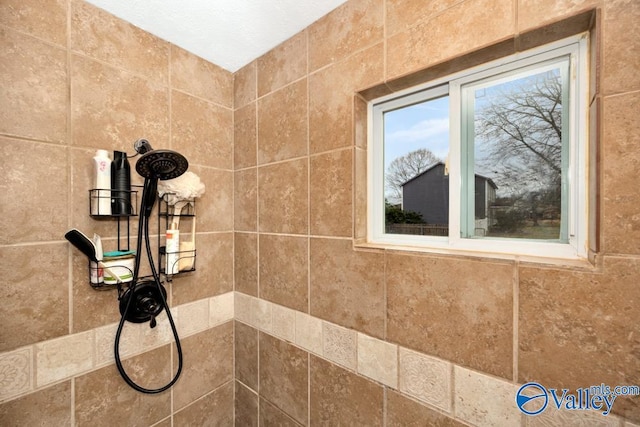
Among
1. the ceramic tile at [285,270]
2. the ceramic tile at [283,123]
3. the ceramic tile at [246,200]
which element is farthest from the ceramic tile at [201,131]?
the ceramic tile at [285,270]

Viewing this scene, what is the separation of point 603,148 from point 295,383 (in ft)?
4.30

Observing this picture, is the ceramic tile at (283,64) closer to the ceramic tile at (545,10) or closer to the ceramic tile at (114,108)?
the ceramic tile at (114,108)

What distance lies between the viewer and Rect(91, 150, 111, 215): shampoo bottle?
36.5 inches

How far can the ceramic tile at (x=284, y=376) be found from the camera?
1121 millimetres

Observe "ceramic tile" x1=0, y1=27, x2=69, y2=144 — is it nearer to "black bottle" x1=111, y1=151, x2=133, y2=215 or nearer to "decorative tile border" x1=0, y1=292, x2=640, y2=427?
"black bottle" x1=111, y1=151, x2=133, y2=215

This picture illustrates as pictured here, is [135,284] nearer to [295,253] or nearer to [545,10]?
[295,253]

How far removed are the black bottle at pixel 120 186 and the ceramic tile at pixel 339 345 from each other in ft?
2.99

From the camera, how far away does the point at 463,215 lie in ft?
2.83

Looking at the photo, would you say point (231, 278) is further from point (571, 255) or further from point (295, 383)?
point (571, 255)

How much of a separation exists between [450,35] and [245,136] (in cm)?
100

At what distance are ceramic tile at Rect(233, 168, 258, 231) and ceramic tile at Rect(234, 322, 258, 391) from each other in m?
0.55

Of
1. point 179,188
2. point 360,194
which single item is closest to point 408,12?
point 360,194

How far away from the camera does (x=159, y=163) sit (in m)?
0.96

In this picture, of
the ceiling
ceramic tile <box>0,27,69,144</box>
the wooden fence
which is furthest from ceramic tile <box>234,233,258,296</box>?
the ceiling
